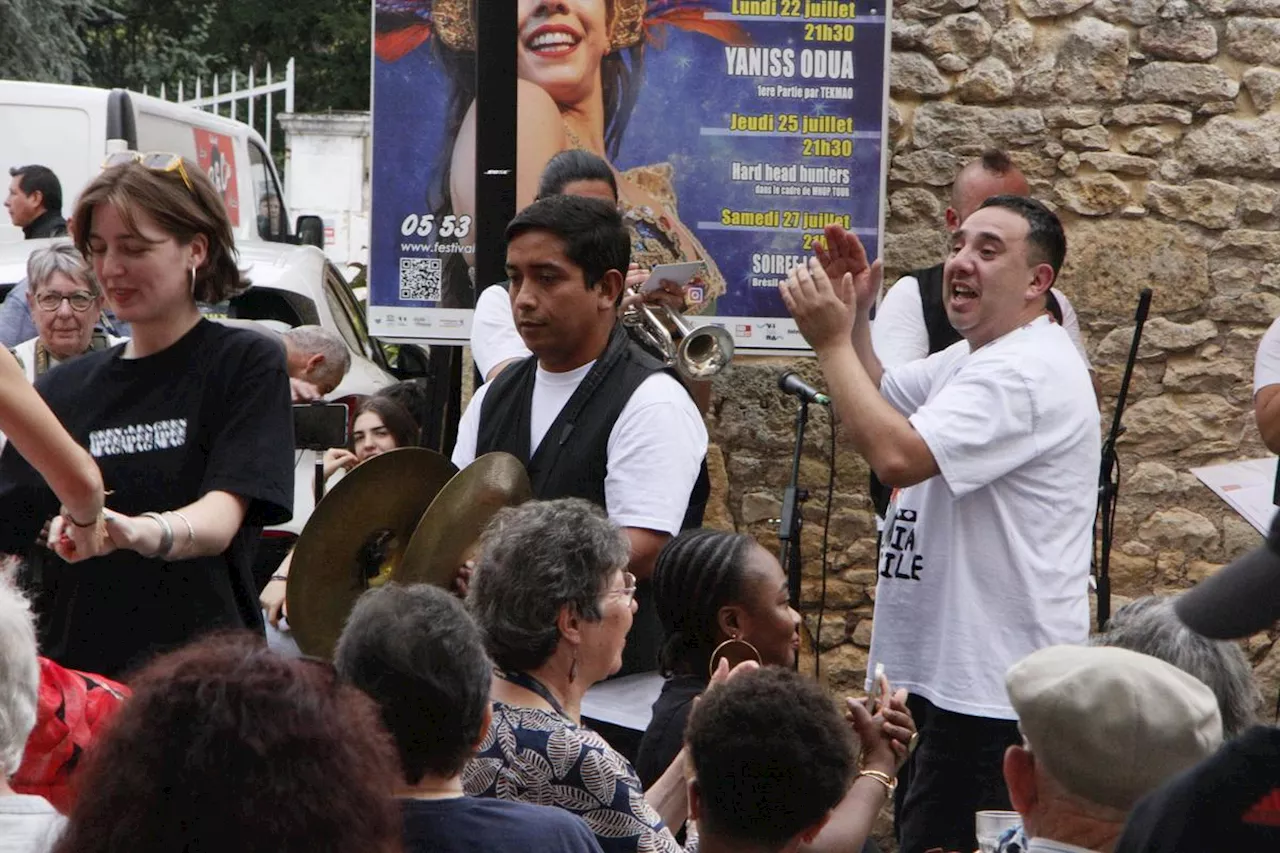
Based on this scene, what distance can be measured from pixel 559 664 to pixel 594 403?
87 cm

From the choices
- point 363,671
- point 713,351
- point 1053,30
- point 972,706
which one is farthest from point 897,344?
Answer: point 363,671

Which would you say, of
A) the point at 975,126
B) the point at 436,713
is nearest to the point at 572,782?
the point at 436,713

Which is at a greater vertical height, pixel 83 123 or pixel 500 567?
pixel 83 123

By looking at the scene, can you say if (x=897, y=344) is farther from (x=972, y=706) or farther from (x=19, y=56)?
(x=19, y=56)

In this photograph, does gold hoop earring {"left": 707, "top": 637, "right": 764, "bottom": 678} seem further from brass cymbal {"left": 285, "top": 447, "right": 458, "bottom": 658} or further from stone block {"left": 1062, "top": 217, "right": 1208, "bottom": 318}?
stone block {"left": 1062, "top": 217, "right": 1208, "bottom": 318}

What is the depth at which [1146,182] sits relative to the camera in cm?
650

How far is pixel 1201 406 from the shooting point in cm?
653

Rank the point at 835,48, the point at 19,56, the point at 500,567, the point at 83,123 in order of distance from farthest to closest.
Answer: the point at 19,56, the point at 83,123, the point at 835,48, the point at 500,567

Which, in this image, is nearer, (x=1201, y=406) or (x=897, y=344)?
(x=897, y=344)

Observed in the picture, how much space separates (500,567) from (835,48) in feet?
12.2

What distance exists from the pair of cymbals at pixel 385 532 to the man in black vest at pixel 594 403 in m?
0.16

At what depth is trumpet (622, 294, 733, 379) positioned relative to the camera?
460cm

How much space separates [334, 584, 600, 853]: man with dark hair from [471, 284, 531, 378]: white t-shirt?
7.04 ft

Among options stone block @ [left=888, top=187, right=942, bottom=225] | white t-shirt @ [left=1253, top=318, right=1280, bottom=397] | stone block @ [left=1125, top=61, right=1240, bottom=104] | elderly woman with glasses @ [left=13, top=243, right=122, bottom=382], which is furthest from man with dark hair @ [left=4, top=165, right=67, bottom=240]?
white t-shirt @ [left=1253, top=318, right=1280, bottom=397]
